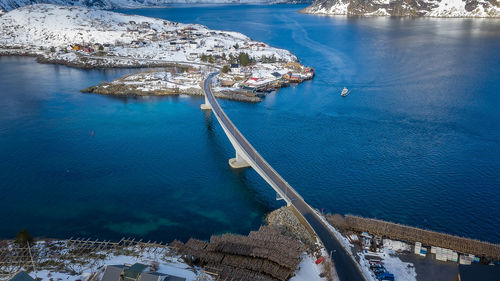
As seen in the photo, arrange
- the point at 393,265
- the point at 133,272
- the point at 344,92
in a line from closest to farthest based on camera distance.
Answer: the point at 133,272
the point at 393,265
the point at 344,92

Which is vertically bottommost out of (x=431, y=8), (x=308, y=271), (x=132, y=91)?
(x=308, y=271)

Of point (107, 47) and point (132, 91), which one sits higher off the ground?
point (107, 47)

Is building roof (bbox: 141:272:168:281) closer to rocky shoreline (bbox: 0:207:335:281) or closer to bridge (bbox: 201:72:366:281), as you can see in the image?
rocky shoreline (bbox: 0:207:335:281)

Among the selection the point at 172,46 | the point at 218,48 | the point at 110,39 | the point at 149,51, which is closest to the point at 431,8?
the point at 218,48

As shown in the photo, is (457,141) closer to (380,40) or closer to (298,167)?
(298,167)

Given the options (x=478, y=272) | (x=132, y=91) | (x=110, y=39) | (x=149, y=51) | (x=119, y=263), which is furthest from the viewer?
(x=110, y=39)

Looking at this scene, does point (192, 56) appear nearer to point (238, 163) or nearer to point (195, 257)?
point (238, 163)
